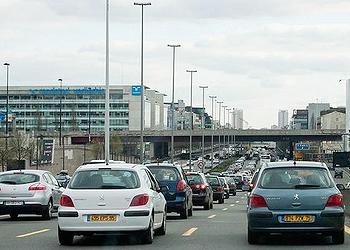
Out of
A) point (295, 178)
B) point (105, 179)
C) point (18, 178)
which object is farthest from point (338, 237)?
point (18, 178)

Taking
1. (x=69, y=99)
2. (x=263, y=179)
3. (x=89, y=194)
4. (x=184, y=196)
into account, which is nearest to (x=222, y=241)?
(x=263, y=179)

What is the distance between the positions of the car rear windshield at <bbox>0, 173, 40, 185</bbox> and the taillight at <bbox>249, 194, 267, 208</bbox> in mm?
11626

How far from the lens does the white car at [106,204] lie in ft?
54.3

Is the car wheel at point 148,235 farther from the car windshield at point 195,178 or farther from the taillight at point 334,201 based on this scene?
the car windshield at point 195,178

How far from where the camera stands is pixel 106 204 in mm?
16625

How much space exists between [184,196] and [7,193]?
5152 mm

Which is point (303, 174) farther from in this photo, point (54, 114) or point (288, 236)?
point (54, 114)

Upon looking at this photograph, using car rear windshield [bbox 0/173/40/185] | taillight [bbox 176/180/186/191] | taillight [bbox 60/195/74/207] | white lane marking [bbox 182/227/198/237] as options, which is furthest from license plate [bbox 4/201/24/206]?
taillight [bbox 60/195/74/207]

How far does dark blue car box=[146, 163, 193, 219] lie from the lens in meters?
26.8

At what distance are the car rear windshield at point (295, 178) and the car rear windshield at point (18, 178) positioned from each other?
1157 centimetres

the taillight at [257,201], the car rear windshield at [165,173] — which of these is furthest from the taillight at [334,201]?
the car rear windshield at [165,173]

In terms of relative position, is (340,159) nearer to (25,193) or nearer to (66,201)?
(25,193)

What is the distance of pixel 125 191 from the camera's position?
55.2 feet

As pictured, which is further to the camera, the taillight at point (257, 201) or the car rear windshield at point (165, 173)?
the car rear windshield at point (165, 173)
